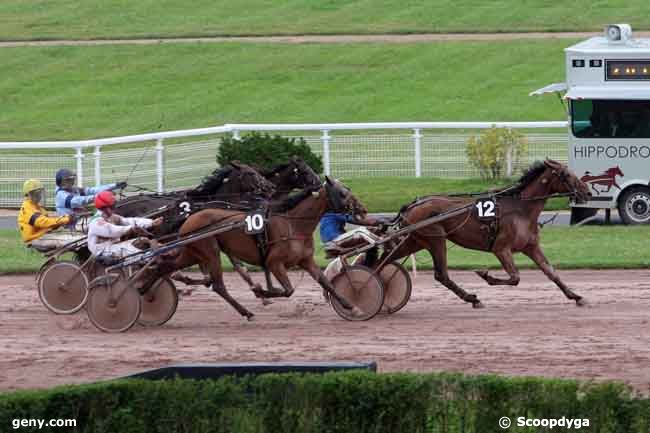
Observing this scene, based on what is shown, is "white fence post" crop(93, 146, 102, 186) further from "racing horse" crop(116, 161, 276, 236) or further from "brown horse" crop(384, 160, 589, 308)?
"brown horse" crop(384, 160, 589, 308)

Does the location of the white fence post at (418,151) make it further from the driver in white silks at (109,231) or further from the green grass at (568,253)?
the driver in white silks at (109,231)

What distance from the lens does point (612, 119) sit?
65.5 feet

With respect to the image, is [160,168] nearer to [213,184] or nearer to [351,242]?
[213,184]

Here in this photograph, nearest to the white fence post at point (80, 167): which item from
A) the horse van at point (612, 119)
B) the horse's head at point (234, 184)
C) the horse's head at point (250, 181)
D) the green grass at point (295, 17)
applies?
the horse van at point (612, 119)

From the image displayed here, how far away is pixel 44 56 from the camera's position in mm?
34125

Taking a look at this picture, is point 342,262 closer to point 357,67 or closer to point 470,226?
point 470,226

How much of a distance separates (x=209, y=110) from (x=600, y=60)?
42.2 feet

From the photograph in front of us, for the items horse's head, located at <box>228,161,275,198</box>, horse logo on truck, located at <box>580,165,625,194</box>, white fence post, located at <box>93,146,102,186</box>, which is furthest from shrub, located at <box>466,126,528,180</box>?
horse's head, located at <box>228,161,275,198</box>

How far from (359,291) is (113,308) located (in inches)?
86.2

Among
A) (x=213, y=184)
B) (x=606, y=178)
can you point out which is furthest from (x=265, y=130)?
(x=213, y=184)

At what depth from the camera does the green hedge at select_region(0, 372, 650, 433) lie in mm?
8609

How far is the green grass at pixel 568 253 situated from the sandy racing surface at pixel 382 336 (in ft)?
4.12

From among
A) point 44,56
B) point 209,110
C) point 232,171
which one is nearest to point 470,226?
point 232,171

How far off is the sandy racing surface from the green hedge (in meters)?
2.07
